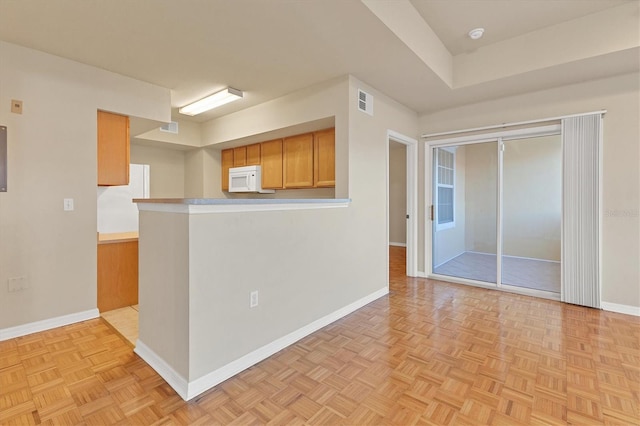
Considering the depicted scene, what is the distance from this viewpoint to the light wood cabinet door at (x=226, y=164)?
5.33m

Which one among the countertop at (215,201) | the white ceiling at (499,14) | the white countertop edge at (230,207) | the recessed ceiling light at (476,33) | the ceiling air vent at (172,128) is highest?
the white ceiling at (499,14)

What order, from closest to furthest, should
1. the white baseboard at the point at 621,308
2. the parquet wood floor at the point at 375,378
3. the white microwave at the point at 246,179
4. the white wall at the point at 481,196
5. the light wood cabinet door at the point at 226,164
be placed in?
the parquet wood floor at the point at 375,378 < the white baseboard at the point at 621,308 < the white wall at the point at 481,196 < the white microwave at the point at 246,179 < the light wood cabinet door at the point at 226,164

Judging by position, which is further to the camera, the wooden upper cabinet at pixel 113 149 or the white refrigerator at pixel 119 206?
the white refrigerator at pixel 119 206

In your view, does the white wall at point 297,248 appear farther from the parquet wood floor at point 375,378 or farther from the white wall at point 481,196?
the white wall at point 481,196

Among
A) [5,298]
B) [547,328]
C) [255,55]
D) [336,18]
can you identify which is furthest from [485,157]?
[5,298]

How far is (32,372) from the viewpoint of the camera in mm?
2029

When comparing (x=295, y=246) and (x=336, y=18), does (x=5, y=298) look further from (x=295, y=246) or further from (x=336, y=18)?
(x=336, y=18)

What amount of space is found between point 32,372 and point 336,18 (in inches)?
127

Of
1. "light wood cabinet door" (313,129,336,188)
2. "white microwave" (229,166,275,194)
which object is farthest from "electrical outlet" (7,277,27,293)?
"light wood cabinet door" (313,129,336,188)

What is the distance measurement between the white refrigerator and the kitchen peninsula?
1857 mm

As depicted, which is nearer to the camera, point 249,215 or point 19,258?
point 249,215

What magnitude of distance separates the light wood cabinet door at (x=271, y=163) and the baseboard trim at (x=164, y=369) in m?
2.78

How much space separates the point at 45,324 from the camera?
2707 mm

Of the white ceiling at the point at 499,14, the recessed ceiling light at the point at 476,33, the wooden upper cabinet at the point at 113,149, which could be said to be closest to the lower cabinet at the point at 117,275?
the wooden upper cabinet at the point at 113,149
